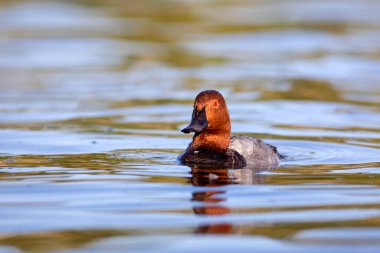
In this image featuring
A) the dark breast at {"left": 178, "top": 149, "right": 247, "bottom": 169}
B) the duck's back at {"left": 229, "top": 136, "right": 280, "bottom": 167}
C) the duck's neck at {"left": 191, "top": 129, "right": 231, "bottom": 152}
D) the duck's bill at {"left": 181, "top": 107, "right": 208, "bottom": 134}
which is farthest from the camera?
the duck's back at {"left": 229, "top": 136, "right": 280, "bottom": 167}

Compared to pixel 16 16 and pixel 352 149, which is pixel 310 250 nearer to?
pixel 352 149

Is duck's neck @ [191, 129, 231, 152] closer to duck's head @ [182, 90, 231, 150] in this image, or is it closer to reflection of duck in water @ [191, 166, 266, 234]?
duck's head @ [182, 90, 231, 150]

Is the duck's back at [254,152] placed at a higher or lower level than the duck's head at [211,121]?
lower

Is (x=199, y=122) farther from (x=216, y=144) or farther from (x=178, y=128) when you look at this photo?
(x=178, y=128)

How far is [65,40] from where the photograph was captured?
2578 cm

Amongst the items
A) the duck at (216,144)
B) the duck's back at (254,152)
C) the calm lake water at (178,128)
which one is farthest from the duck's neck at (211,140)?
the calm lake water at (178,128)

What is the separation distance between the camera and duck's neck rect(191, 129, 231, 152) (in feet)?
A: 34.1

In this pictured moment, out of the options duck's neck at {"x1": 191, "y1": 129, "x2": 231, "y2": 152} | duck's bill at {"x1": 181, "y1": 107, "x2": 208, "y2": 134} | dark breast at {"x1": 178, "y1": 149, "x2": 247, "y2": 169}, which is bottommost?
dark breast at {"x1": 178, "y1": 149, "x2": 247, "y2": 169}

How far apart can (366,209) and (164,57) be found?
49.8 feet

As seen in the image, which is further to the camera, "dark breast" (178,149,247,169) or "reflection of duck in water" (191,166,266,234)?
"dark breast" (178,149,247,169)

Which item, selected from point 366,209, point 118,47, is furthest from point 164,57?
point 366,209

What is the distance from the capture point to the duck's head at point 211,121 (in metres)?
10.2

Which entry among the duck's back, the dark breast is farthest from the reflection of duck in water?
the duck's back

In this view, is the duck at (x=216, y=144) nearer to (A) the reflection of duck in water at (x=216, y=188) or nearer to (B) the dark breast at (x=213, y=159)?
(B) the dark breast at (x=213, y=159)
